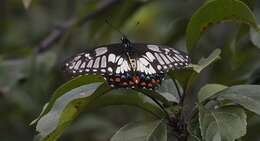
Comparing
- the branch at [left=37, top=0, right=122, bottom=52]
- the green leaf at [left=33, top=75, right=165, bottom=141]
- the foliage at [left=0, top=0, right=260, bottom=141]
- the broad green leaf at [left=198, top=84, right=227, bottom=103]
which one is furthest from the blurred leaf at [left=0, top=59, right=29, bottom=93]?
the broad green leaf at [left=198, top=84, right=227, bottom=103]

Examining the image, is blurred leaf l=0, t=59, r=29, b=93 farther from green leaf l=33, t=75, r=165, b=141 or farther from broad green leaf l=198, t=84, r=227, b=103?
broad green leaf l=198, t=84, r=227, b=103

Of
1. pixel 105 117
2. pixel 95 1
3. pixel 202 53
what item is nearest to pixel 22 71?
pixel 95 1

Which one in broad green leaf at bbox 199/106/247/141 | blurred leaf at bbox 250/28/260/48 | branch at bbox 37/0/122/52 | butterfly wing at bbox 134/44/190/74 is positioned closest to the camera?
broad green leaf at bbox 199/106/247/141

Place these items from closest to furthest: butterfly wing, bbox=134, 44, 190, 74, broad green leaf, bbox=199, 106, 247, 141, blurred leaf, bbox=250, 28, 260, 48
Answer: broad green leaf, bbox=199, 106, 247, 141, butterfly wing, bbox=134, 44, 190, 74, blurred leaf, bbox=250, 28, 260, 48

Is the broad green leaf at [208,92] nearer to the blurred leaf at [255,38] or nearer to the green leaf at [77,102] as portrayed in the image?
the green leaf at [77,102]

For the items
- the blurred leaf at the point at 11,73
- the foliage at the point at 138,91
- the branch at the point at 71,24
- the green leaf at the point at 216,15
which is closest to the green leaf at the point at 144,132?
the foliage at the point at 138,91

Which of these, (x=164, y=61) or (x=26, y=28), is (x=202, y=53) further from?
(x=26, y=28)

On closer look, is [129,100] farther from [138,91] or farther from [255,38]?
[255,38]
